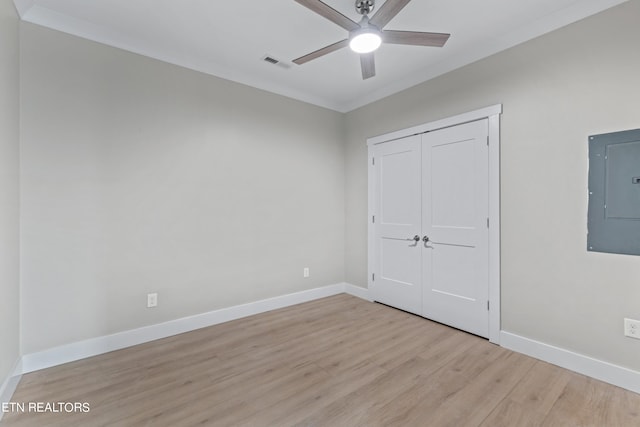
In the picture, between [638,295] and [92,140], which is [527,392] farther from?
[92,140]

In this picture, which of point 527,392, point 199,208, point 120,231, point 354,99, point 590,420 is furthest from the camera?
point 354,99

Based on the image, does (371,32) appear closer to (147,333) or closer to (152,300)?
(152,300)

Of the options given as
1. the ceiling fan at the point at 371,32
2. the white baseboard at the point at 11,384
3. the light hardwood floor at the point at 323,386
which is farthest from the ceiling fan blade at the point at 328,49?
the white baseboard at the point at 11,384

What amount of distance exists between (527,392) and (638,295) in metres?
1.03

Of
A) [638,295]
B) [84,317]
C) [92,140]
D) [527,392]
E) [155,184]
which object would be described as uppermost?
[92,140]

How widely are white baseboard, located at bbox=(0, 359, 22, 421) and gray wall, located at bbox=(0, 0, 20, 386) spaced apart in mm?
48

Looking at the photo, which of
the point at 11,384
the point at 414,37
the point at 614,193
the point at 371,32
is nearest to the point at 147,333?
the point at 11,384

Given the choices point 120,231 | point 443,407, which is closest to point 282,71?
point 120,231

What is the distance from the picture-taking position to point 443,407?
184 cm

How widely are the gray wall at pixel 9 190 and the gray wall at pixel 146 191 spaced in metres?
0.12

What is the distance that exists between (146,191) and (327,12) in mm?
2229

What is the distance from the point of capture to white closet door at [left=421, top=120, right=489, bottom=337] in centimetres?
283

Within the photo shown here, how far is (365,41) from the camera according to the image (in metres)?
2.04

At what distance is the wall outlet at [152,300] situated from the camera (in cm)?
277
